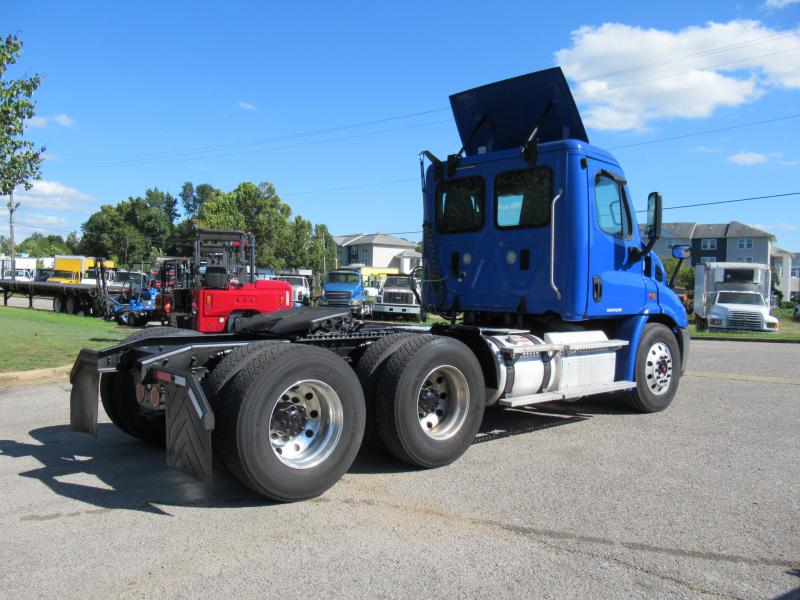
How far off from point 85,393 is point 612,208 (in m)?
5.57

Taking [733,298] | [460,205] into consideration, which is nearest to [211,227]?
[733,298]

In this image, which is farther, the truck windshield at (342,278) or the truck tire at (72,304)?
the truck windshield at (342,278)

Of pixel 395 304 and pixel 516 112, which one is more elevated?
pixel 516 112

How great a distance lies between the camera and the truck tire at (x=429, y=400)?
5.04 meters

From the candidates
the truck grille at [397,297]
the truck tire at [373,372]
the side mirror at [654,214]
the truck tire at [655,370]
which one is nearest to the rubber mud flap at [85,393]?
the truck tire at [373,372]

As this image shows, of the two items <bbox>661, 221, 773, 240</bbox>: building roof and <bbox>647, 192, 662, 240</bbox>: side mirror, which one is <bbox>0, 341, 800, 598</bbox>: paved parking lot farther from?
<bbox>661, 221, 773, 240</bbox>: building roof

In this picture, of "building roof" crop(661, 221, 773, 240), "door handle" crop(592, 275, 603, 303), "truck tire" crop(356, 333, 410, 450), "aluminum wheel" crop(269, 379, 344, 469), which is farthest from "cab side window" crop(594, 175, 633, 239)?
"building roof" crop(661, 221, 773, 240)

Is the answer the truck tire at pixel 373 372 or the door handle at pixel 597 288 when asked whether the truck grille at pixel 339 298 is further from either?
the truck tire at pixel 373 372

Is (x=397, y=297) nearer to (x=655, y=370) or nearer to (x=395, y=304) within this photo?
(x=395, y=304)

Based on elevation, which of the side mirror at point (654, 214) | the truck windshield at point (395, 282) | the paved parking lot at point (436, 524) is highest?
the side mirror at point (654, 214)

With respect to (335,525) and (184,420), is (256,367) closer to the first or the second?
(184,420)

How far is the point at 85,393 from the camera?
516 cm

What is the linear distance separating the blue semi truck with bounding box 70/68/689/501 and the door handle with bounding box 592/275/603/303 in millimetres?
21

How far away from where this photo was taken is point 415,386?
5.11 metres
